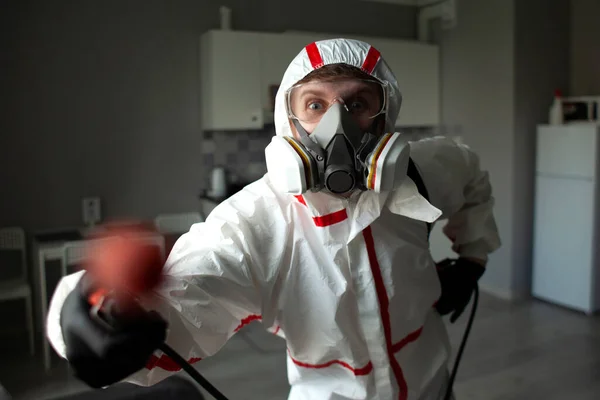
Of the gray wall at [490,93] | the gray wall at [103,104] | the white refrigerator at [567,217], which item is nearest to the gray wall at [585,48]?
the white refrigerator at [567,217]

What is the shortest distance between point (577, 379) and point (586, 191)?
1.30 meters

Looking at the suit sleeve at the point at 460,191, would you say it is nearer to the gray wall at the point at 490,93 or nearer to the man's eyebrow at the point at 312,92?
the man's eyebrow at the point at 312,92

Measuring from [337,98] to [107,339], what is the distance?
64 centimetres

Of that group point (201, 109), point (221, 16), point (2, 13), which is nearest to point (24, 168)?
point (2, 13)

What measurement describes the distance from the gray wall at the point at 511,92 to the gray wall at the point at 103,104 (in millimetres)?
1520

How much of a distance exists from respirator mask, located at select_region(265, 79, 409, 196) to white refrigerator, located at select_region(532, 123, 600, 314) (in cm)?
296

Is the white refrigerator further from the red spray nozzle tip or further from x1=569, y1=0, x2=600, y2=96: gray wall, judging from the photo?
the red spray nozzle tip

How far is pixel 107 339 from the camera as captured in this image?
2.12 feet

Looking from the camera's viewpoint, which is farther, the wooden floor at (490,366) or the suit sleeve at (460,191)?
the wooden floor at (490,366)

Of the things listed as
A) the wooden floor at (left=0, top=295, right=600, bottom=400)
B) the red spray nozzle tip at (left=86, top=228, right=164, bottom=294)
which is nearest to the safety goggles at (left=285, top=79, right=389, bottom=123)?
the red spray nozzle tip at (left=86, top=228, right=164, bottom=294)

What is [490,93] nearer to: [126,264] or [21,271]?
[21,271]

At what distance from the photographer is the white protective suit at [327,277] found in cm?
92

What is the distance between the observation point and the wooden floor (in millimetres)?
2768

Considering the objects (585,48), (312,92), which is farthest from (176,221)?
(585,48)
